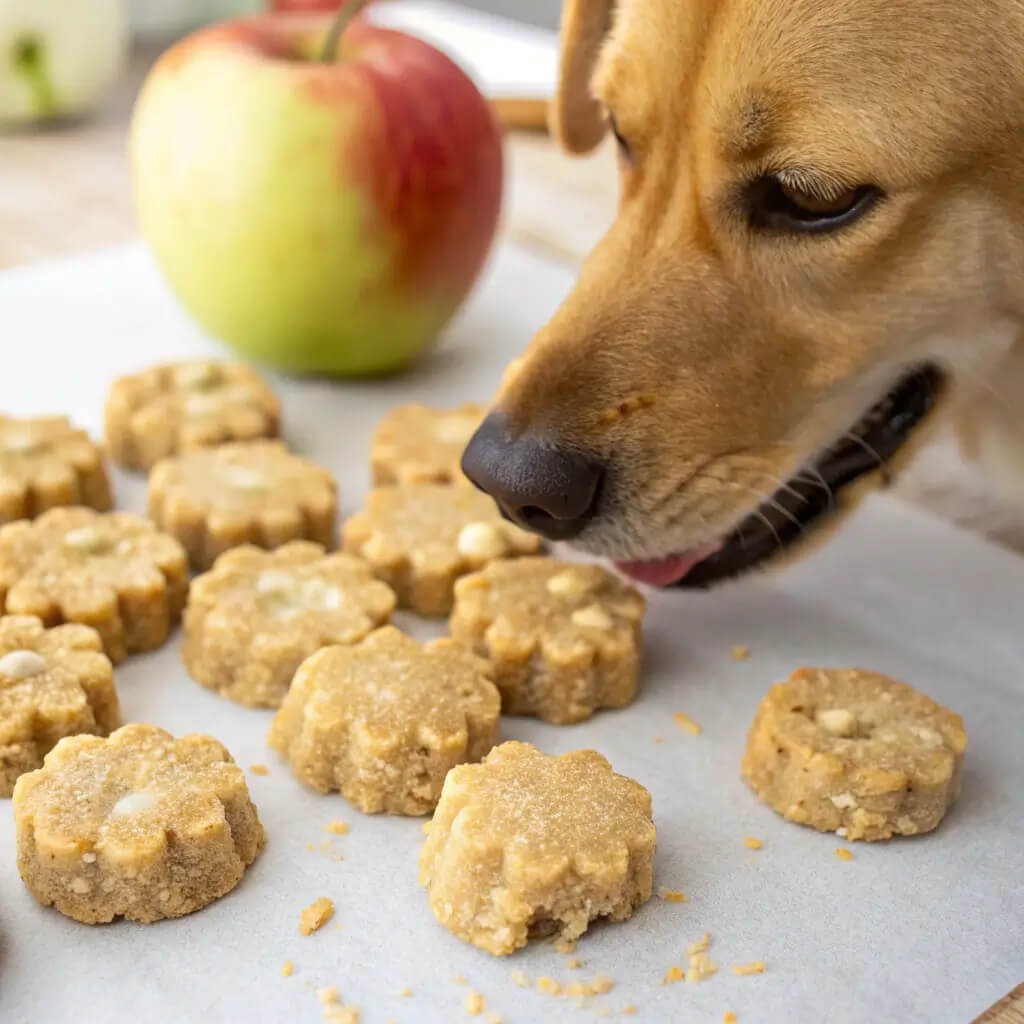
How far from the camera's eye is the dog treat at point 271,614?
1468mm

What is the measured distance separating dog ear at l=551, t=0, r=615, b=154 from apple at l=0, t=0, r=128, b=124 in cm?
133

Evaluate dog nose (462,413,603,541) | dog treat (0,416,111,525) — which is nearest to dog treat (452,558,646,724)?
dog nose (462,413,603,541)

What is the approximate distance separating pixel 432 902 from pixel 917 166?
30.6 inches

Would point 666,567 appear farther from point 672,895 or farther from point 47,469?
point 47,469

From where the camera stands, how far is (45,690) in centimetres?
136

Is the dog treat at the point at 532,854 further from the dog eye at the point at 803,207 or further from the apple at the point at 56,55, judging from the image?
the apple at the point at 56,55

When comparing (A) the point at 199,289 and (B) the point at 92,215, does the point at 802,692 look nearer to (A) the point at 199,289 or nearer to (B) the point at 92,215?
(A) the point at 199,289

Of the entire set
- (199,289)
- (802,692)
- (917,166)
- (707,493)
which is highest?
(917,166)

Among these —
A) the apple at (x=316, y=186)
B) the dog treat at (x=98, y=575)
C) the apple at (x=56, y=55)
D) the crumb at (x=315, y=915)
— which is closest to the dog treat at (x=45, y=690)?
the dog treat at (x=98, y=575)

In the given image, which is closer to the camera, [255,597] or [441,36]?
[255,597]

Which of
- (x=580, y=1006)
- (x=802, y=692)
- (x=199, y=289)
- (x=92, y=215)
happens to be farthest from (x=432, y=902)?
(x=92, y=215)

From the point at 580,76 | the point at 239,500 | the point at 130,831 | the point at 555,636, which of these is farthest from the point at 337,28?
the point at 130,831

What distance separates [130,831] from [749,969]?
0.52 m

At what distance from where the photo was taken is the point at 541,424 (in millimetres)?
1394
